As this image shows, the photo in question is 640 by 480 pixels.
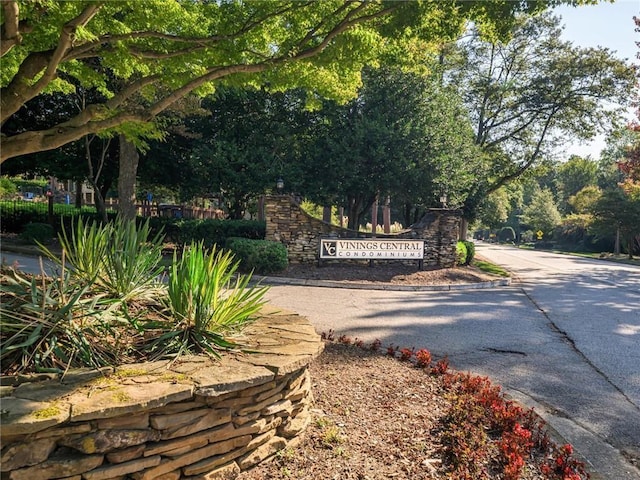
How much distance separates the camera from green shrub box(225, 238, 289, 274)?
11.6 metres

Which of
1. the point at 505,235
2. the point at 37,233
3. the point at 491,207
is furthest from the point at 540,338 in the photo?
the point at 505,235

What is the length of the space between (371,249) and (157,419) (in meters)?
11.0

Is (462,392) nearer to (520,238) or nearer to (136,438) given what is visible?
(136,438)

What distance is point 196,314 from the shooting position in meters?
3.12

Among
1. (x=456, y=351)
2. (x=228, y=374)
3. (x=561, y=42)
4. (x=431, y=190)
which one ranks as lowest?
(x=456, y=351)

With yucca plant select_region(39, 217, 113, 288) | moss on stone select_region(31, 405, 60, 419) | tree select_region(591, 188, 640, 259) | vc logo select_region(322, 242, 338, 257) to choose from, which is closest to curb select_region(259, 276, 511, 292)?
vc logo select_region(322, 242, 338, 257)

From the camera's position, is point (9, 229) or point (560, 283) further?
point (9, 229)

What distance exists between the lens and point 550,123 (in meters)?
22.1

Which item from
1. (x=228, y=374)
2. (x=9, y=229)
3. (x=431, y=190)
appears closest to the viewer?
(x=228, y=374)

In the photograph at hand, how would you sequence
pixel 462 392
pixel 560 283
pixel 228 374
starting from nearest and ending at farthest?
pixel 228 374 → pixel 462 392 → pixel 560 283

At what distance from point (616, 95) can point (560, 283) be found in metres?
11.9

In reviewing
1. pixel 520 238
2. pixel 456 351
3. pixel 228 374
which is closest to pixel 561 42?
pixel 456 351

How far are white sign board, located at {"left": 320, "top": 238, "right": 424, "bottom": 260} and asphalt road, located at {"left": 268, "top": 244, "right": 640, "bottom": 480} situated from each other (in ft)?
7.70

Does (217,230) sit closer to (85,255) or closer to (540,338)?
(540,338)
